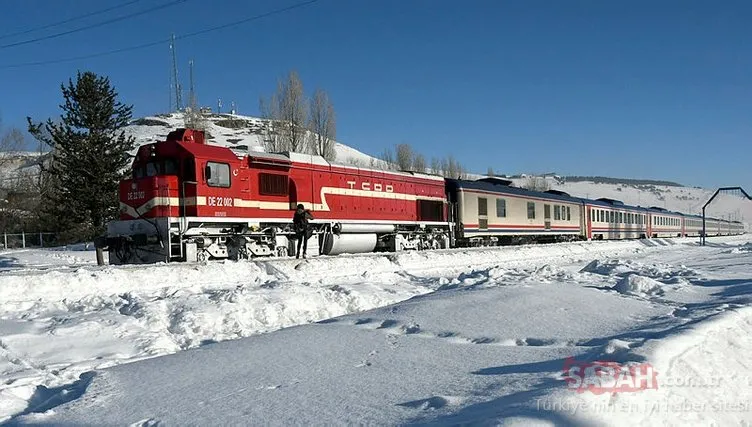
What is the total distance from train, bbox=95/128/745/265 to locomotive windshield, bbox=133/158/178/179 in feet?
0.09

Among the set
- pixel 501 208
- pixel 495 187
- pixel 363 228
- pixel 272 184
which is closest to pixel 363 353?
pixel 272 184

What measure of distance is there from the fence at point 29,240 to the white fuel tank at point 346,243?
1069 inches

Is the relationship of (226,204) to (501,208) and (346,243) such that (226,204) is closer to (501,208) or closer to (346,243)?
(346,243)

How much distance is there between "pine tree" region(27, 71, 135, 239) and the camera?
110ft

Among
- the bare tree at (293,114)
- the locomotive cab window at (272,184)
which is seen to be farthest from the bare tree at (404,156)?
the locomotive cab window at (272,184)

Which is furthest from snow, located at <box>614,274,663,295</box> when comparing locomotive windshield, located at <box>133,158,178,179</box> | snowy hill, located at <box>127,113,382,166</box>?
snowy hill, located at <box>127,113,382,166</box>

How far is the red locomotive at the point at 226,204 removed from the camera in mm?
13699

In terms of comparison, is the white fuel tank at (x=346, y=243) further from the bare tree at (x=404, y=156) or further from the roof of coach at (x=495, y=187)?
the bare tree at (x=404, y=156)

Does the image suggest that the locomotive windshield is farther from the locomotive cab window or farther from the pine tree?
the pine tree

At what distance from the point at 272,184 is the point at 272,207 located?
713 millimetres

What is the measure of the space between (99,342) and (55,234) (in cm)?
3501

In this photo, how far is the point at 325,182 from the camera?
725 inches

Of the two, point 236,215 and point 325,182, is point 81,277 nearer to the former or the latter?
point 236,215

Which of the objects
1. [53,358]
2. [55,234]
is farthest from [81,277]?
[55,234]
